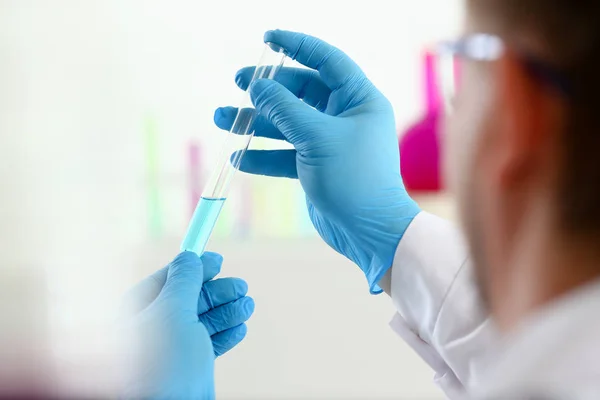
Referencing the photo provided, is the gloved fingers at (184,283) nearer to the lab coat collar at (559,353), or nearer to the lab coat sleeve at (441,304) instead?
the lab coat sleeve at (441,304)

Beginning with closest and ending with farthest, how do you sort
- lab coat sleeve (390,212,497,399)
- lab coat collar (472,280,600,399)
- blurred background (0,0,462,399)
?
lab coat collar (472,280,600,399) → lab coat sleeve (390,212,497,399) → blurred background (0,0,462,399)

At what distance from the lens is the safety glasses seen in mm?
398

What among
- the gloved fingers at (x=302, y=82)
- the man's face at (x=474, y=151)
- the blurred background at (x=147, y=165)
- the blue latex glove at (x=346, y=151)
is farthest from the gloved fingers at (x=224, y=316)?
the blurred background at (x=147, y=165)

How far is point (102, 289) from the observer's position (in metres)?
1.88

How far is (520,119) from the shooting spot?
0.41 metres

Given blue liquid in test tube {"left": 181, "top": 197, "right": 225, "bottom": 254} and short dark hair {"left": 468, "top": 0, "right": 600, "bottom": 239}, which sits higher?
short dark hair {"left": 468, "top": 0, "right": 600, "bottom": 239}

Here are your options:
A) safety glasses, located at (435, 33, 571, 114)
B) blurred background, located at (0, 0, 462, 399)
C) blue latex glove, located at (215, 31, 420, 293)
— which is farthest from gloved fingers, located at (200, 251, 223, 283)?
blurred background, located at (0, 0, 462, 399)

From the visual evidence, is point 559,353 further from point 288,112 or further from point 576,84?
point 288,112

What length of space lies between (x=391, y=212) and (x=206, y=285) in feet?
0.98

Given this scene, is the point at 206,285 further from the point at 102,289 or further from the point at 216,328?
the point at 102,289

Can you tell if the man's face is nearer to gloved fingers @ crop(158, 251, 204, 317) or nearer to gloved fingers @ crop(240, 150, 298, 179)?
gloved fingers @ crop(158, 251, 204, 317)

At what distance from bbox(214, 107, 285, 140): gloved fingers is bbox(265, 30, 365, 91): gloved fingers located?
0.40 ft

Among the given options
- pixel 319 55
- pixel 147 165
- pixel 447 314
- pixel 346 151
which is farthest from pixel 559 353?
pixel 147 165

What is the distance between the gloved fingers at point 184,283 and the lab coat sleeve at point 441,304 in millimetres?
285
